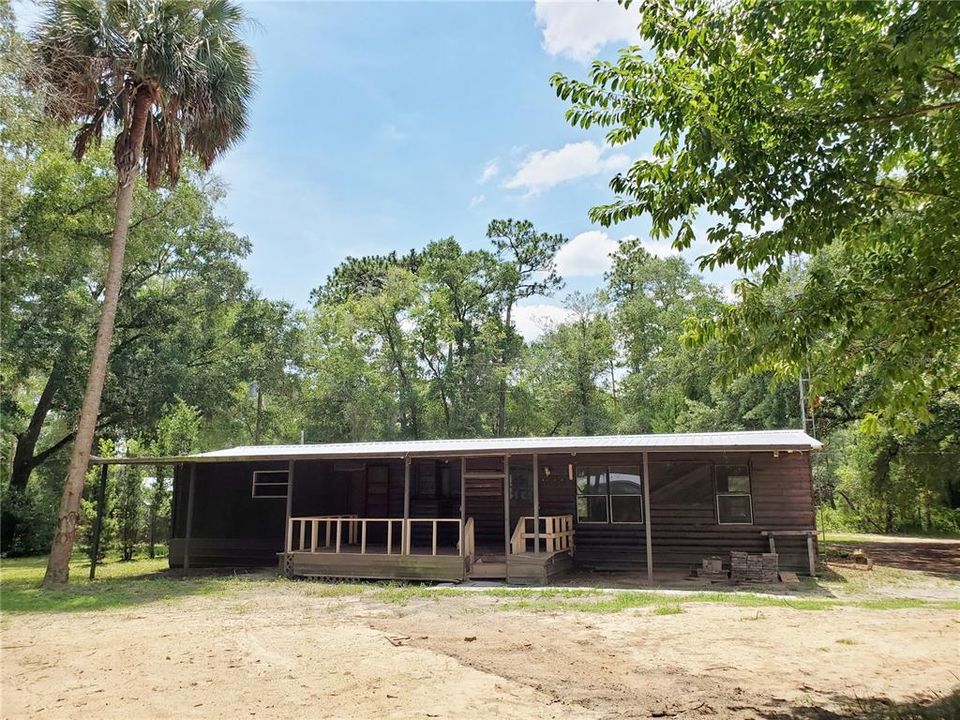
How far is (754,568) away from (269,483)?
10767 mm

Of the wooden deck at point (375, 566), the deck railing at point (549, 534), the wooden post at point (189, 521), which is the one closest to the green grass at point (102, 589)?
the wooden post at point (189, 521)

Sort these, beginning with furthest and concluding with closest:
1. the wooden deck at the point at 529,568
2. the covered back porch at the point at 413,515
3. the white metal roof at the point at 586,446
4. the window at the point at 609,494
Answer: the window at the point at 609,494 → the covered back porch at the point at 413,515 → the wooden deck at the point at 529,568 → the white metal roof at the point at 586,446

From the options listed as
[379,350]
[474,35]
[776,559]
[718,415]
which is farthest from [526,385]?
[474,35]

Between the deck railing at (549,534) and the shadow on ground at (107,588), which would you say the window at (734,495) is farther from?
the shadow on ground at (107,588)

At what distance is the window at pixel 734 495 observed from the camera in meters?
13.6

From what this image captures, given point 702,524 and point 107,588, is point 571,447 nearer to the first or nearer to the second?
point 702,524

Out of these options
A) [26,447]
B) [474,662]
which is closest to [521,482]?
[474,662]

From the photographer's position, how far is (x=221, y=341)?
90.7ft

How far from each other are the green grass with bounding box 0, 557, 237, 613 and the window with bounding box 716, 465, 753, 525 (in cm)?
984

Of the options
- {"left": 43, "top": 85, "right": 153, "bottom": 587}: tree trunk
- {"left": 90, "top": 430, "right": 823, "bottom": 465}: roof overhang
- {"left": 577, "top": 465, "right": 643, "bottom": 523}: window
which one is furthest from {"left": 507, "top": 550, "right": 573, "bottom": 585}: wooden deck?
{"left": 43, "top": 85, "right": 153, "bottom": 587}: tree trunk

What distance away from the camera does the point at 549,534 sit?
1327cm

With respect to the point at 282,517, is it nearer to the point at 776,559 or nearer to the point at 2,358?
the point at 2,358

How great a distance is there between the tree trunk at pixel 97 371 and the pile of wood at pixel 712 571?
39.5 ft

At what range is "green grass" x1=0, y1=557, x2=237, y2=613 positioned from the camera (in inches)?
433
